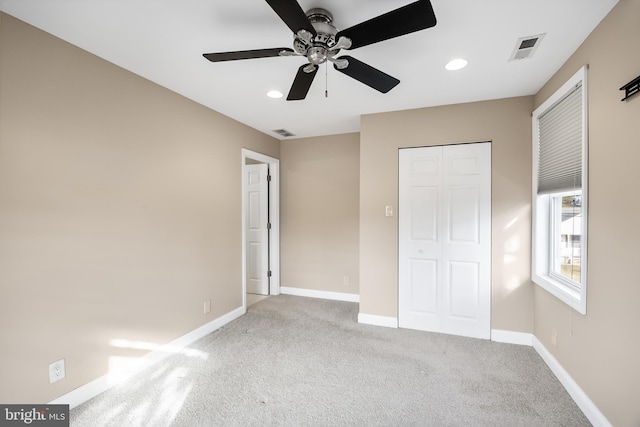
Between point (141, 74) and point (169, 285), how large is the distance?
1.93 meters

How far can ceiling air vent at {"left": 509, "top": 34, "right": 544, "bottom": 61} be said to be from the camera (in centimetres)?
193

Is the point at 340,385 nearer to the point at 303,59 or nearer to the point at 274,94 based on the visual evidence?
the point at 303,59

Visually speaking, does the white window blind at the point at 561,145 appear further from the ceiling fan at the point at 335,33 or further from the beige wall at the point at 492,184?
the ceiling fan at the point at 335,33

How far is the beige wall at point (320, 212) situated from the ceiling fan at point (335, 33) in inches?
96.0

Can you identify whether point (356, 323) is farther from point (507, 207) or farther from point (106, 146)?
point (106, 146)

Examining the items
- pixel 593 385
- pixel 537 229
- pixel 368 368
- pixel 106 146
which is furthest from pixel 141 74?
pixel 593 385

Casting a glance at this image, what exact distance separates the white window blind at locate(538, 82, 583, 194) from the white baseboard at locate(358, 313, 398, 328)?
206cm

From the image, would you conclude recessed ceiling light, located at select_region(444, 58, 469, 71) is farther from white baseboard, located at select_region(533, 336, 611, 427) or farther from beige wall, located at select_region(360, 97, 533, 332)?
white baseboard, located at select_region(533, 336, 611, 427)

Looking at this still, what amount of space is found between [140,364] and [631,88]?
12.7ft

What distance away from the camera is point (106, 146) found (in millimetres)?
2199

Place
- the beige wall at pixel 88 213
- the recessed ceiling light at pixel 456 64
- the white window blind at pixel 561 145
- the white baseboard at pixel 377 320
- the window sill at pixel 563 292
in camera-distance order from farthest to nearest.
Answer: the white baseboard at pixel 377 320
the recessed ceiling light at pixel 456 64
the white window blind at pixel 561 145
the window sill at pixel 563 292
the beige wall at pixel 88 213

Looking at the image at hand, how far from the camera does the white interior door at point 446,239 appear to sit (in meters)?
3.06

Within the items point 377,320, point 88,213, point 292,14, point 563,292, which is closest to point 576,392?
point 563,292

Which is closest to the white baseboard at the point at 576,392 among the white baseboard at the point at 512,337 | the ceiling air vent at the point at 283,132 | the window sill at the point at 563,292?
the white baseboard at the point at 512,337
